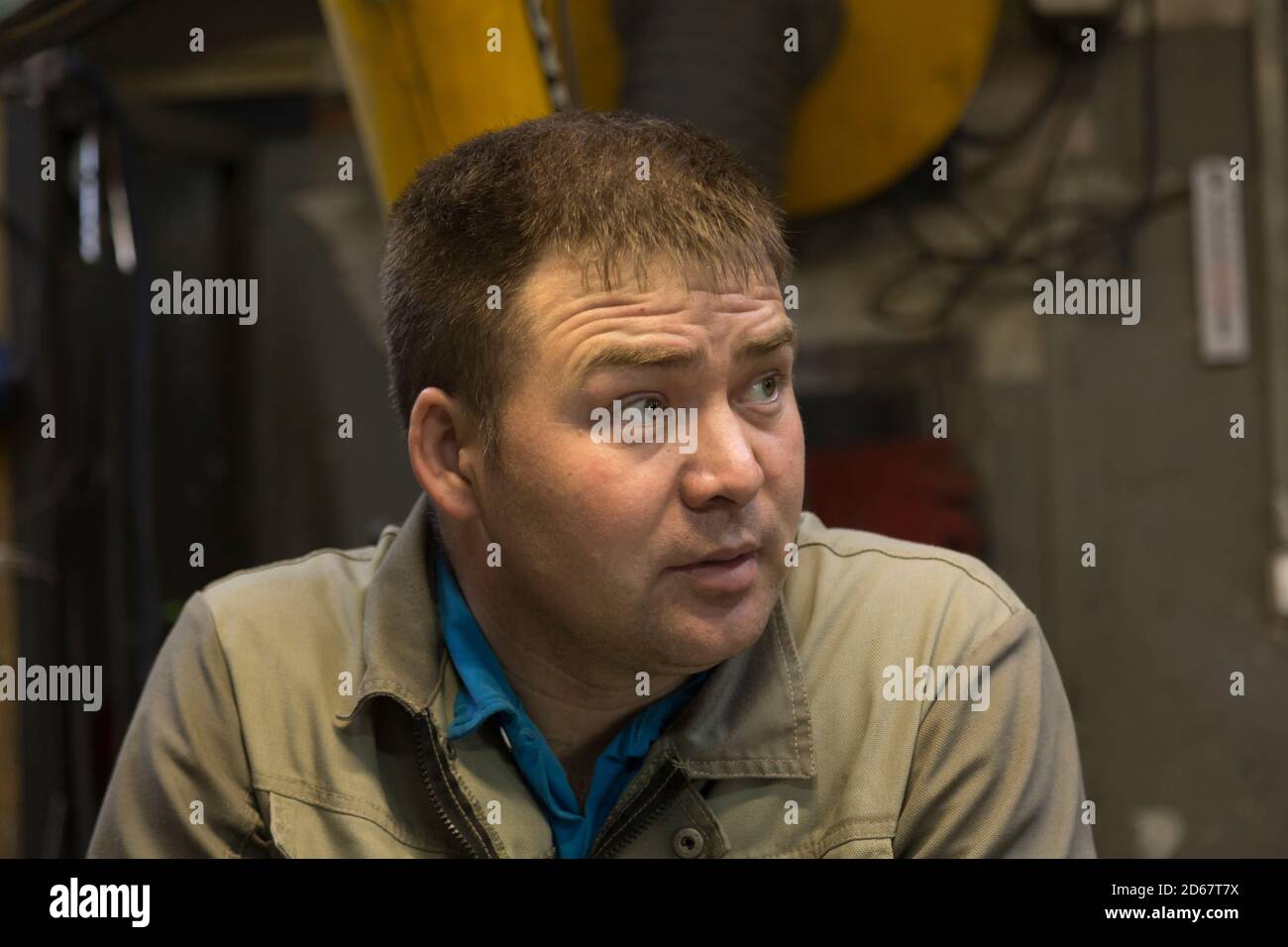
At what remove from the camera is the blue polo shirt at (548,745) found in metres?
1.19

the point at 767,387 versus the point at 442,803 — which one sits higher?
the point at 767,387

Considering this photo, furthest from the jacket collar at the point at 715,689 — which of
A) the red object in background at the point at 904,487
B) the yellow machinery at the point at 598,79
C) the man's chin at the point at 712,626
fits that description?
the red object in background at the point at 904,487

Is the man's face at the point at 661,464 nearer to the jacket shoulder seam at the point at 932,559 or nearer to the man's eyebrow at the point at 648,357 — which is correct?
the man's eyebrow at the point at 648,357

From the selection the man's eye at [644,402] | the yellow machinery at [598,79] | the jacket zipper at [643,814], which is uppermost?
the yellow machinery at [598,79]

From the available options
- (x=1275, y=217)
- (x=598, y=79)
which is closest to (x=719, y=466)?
(x=598, y=79)

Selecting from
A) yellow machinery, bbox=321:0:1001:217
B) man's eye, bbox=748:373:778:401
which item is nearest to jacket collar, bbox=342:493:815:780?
man's eye, bbox=748:373:778:401

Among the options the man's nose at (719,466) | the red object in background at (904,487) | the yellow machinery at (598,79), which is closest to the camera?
the man's nose at (719,466)

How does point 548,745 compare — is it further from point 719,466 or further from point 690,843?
point 719,466

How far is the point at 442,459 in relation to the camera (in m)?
1.21

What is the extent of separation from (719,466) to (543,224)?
256 mm

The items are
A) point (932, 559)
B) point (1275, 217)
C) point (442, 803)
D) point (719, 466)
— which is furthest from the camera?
point (1275, 217)

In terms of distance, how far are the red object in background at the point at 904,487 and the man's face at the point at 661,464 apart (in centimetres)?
109

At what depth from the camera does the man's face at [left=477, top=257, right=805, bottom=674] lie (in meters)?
1.08
